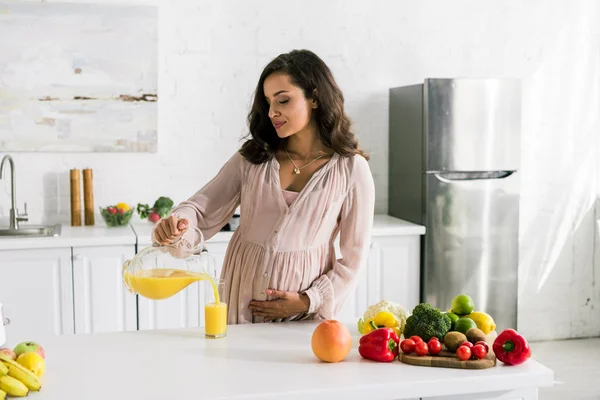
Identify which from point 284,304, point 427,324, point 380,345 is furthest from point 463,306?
point 284,304

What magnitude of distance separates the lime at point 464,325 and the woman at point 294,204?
435 mm

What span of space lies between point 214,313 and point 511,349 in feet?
2.58

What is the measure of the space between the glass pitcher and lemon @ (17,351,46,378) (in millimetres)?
345

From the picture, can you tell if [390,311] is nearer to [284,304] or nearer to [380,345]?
[380,345]

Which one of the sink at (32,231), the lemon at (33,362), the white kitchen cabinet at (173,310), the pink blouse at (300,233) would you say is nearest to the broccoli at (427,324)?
the pink blouse at (300,233)

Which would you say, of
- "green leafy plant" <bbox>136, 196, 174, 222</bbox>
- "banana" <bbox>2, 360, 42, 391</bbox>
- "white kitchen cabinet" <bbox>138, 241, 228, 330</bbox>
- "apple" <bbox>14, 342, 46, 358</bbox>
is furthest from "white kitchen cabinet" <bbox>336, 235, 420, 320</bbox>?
"banana" <bbox>2, 360, 42, 391</bbox>

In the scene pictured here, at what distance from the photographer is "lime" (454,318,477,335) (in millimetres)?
1980

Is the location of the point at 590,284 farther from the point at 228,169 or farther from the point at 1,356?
the point at 1,356

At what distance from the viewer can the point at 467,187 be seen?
13.7 feet

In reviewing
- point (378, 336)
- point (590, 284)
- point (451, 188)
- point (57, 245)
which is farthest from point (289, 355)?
point (590, 284)

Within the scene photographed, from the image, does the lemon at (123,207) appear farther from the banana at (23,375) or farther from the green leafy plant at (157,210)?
the banana at (23,375)

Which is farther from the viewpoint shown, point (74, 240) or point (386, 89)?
point (386, 89)

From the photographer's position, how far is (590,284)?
5.02 metres

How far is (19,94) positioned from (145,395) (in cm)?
285
